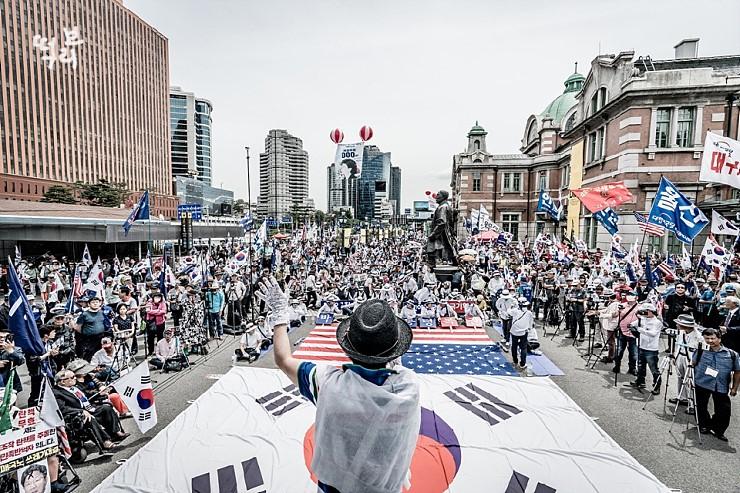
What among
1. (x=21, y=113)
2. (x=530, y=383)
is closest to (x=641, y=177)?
(x=530, y=383)

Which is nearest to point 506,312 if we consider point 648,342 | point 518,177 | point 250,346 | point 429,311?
point 429,311

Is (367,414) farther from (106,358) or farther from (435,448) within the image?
(106,358)

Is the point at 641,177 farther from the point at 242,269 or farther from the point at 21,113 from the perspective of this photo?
the point at 21,113

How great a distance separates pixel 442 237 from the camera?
1625 cm

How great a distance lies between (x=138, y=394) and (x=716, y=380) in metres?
8.65

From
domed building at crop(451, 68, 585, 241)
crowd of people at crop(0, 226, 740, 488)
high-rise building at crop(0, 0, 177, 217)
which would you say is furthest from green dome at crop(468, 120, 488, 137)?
high-rise building at crop(0, 0, 177, 217)

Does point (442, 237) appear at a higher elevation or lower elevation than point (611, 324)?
higher

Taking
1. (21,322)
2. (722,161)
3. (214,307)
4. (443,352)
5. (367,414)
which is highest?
(722,161)

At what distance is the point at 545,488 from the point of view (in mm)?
4398

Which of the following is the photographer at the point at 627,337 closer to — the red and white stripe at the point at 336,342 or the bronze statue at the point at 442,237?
the red and white stripe at the point at 336,342

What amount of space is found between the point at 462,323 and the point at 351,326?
11.4 m

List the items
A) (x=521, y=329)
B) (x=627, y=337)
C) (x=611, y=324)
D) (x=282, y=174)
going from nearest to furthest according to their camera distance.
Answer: (x=627, y=337) < (x=521, y=329) < (x=611, y=324) < (x=282, y=174)

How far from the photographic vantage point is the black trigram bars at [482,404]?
5.85m

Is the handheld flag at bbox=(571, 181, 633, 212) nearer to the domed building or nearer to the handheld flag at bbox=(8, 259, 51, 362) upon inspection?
the handheld flag at bbox=(8, 259, 51, 362)
